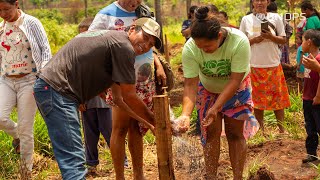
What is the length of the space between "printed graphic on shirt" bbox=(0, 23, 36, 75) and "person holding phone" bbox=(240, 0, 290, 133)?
8.43ft

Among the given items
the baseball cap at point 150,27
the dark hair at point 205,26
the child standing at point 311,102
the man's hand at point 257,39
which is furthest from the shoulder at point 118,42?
the man's hand at point 257,39

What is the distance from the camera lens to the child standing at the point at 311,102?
4566mm

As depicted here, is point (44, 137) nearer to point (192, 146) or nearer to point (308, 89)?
point (192, 146)

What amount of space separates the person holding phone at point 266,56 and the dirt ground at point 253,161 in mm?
485

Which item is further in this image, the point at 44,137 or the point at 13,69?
the point at 44,137

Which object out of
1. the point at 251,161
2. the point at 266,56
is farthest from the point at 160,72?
the point at 266,56

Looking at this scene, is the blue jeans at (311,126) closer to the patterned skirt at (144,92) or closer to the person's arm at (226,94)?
the person's arm at (226,94)

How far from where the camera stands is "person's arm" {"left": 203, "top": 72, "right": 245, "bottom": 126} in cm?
389

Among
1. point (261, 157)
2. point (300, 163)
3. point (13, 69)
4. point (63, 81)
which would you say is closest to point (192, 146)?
point (261, 157)

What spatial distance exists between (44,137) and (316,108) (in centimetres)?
276

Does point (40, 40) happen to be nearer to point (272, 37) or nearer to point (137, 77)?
point (137, 77)

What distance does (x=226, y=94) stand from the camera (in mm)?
3891

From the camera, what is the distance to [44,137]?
5551 mm

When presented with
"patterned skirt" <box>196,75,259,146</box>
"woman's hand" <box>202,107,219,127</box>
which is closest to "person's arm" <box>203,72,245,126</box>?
"woman's hand" <box>202,107,219,127</box>
